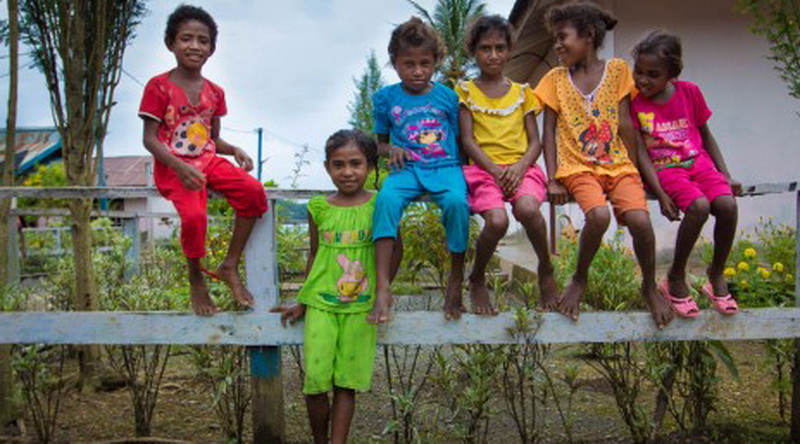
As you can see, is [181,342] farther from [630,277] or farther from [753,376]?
[753,376]

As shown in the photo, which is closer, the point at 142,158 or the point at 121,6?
the point at 121,6

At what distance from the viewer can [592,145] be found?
9.90 ft

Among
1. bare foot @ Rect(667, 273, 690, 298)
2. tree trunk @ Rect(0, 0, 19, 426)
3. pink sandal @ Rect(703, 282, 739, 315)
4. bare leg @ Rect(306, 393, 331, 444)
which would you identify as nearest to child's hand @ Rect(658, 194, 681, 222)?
bare foot @ Rect(667, 273, 690, 298)

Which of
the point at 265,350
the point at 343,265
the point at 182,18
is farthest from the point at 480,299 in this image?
the point at 182,18

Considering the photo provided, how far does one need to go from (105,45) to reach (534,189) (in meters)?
3.12

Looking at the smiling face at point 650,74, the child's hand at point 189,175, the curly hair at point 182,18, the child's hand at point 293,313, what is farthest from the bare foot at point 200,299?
the smiling face at point 650,74

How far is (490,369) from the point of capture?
2941 mm

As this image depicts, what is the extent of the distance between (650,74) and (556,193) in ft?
2.31

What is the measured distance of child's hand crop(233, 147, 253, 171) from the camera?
3045 millimetres

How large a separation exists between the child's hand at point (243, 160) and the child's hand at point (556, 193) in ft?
4.27

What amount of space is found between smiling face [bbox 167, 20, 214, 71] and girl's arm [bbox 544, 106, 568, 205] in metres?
1.56

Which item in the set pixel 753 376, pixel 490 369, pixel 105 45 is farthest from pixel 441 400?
pixel 105 45

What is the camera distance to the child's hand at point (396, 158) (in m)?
2.93

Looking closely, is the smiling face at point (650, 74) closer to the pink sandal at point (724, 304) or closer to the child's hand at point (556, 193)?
the child's hand at point (556, 193)
